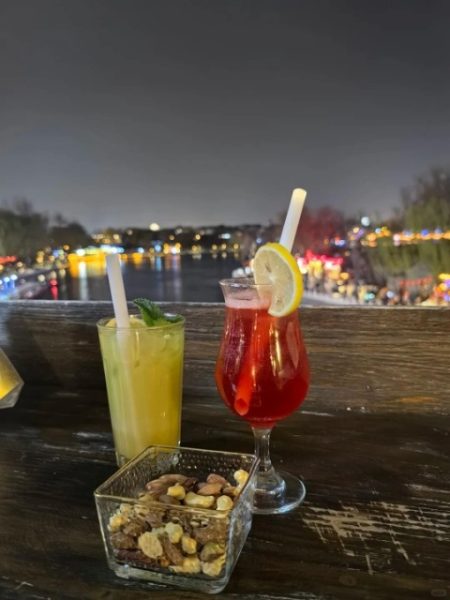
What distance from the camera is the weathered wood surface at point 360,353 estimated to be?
1.32 meters

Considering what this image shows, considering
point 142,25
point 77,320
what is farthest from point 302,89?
point 77,320

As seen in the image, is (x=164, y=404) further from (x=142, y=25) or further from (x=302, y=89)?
(x=302, y=89)

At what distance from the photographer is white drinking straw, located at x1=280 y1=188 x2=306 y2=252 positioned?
928 millimetres

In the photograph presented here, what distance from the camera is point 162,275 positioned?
2.80m

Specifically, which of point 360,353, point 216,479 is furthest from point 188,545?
point 360,353

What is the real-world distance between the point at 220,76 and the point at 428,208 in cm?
306

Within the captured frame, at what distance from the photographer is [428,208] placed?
5.38 metres

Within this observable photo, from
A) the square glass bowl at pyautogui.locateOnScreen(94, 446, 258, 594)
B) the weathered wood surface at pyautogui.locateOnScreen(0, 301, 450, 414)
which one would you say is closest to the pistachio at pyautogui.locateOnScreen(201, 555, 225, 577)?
the square glass bowl at pyautogui.locateOnScreen(94, 446, 258, 594)

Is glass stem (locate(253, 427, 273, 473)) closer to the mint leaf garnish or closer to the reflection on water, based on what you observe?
the mint leaf garnish

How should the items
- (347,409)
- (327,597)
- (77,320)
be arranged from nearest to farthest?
(327,597) < (347,409) < (77,320)

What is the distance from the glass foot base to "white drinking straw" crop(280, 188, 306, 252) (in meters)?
0.42

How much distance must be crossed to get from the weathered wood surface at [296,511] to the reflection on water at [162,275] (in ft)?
2.68

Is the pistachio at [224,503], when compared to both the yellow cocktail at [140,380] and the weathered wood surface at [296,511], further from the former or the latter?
the yellow cocktail at [140,380]

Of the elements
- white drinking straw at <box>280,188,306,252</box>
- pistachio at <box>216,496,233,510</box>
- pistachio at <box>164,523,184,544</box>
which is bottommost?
pistachio at <box>164,523,184,544</box>
